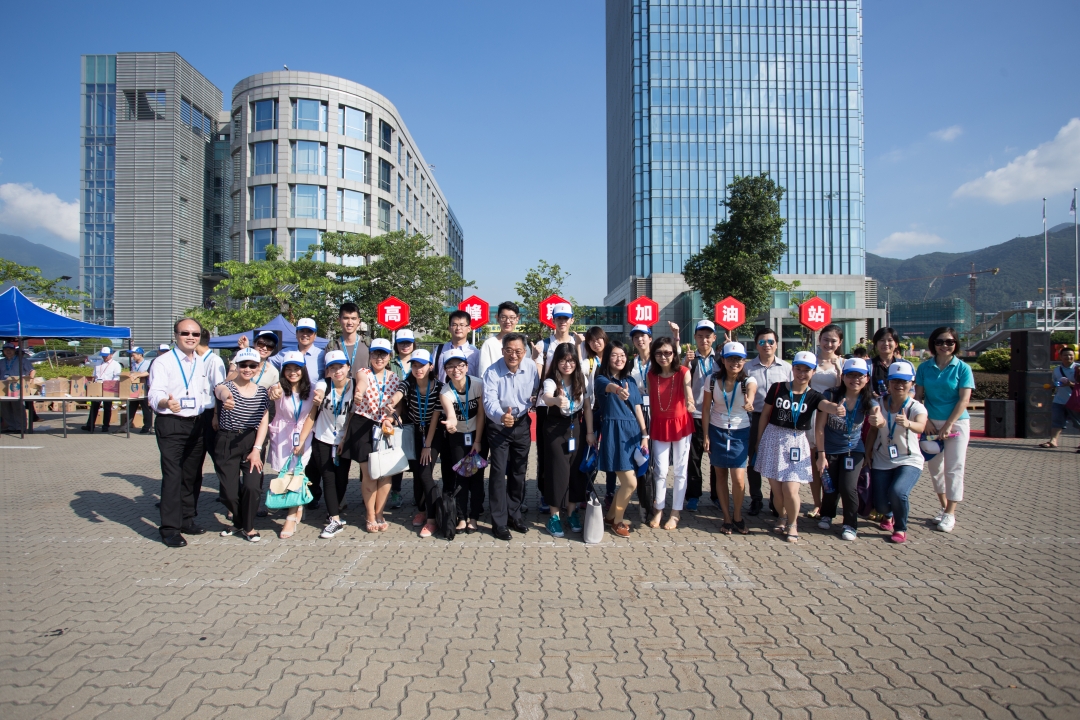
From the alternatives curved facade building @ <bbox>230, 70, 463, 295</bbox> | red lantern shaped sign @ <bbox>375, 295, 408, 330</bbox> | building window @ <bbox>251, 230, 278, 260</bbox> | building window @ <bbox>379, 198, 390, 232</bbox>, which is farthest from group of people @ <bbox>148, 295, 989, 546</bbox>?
building window @ <bbox>379, 198, 390, 232</bbox>

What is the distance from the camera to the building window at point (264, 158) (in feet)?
125

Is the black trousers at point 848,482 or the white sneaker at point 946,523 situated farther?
the white sneaker at point 946,523

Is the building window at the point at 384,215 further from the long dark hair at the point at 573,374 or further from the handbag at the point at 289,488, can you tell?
the long dark hair at the point at 573,374

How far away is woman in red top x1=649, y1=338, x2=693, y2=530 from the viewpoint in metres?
5.29

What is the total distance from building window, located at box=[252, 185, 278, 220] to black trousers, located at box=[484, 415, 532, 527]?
38.5 metres

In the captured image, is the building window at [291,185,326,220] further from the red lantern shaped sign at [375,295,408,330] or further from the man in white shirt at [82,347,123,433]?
the man in white shirt at [82,347,123,433]

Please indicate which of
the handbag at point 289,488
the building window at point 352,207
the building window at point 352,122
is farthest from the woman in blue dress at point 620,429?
the building window at point 352,122

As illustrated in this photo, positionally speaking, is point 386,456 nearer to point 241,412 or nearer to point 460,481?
point 460,481

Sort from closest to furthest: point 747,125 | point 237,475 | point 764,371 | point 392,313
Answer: point 237,475 → point 764,371 → point 392,313 → point 747,125

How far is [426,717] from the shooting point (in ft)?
8.66

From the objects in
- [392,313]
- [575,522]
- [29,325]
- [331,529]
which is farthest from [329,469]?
[29,325]

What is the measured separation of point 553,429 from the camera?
5219mm

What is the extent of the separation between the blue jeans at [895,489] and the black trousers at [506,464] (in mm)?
3206

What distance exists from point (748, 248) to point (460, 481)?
2831 cm
